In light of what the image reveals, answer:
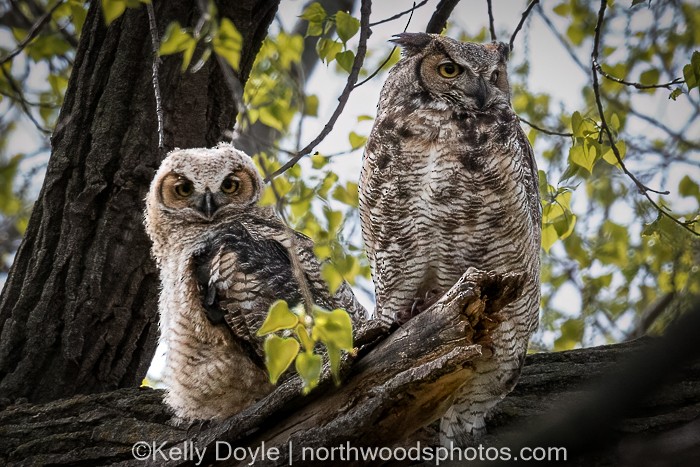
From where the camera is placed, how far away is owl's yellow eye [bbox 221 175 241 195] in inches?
143

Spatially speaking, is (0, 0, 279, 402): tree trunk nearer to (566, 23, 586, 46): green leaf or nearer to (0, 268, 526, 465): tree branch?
(0, 268, 526, 465): tree branch

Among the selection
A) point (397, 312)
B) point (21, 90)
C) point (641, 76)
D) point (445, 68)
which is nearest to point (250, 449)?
point (397, 312)

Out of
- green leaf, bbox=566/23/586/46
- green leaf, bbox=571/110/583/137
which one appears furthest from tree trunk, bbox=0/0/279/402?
green leaf, bbox=566/23/586/46

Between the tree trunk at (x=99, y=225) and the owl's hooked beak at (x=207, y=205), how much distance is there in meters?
0.25

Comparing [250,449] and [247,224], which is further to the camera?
[247,224]

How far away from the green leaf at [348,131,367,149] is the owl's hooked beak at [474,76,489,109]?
62 centimetres

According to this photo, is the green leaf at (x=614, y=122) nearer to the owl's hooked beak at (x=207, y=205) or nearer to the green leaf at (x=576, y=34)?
the green leaf at (x=576, y=34)

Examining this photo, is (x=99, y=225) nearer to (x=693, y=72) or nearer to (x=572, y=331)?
(x=693, y=72)

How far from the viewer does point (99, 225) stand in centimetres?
338

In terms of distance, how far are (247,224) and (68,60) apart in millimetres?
1433

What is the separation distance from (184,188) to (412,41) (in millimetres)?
1182

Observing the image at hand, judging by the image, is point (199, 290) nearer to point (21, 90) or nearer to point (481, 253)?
point (481, 253)

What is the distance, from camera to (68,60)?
160 inches

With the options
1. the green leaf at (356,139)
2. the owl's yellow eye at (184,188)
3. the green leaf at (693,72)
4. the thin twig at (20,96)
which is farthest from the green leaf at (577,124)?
the thin twig at (20,96)
